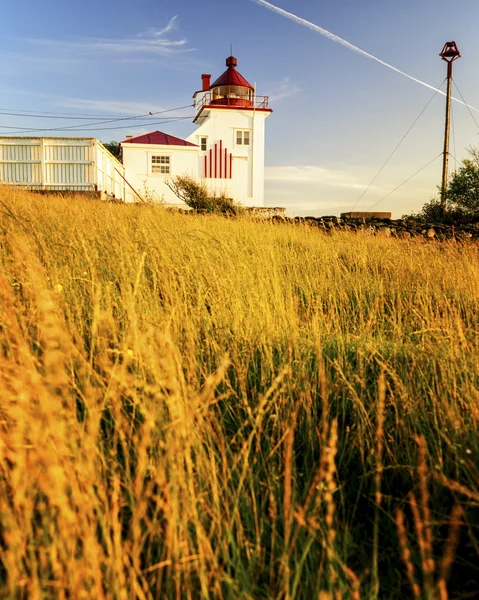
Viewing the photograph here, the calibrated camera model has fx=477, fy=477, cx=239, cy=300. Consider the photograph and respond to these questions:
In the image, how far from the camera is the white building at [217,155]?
30297mm

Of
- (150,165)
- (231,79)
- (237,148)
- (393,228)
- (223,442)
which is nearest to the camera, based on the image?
(223,442)

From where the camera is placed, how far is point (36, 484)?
172 cm

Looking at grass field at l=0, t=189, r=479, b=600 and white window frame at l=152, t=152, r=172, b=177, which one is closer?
grass field at l=0, t=189, r=479, b=600

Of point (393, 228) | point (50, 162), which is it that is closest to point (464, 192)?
point (393, 228)

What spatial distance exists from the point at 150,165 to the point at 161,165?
2.27ft

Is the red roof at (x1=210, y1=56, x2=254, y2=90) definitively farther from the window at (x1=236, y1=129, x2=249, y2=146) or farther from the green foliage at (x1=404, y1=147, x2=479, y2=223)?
the green foliage at (x1=404, y1=147, x2=479, y2=223)

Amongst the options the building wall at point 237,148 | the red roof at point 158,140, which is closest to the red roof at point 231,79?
the building wall at point 237,148

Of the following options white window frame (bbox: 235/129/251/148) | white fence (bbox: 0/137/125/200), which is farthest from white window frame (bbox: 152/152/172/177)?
Result: white fence (bbox: 0/137/125/200)

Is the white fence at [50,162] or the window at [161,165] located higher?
the window at [161,165]

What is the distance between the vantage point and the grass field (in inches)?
55.4

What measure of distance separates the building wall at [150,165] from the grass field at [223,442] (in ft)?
83.3

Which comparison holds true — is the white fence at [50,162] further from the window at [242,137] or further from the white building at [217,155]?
the window at [242,137]

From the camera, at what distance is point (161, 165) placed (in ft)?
100

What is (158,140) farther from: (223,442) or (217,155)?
(223,442)
